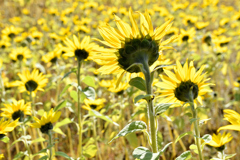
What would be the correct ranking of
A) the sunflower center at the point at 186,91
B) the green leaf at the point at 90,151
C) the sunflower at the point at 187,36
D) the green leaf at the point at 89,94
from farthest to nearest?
1. the sunflower at the point at 187,36
2. the green leaf at the point at 90,151
3. the green leaf at the point at 89,94
4. the sunflower center at the point at 186,91

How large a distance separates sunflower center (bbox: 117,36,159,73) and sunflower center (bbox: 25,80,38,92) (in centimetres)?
125

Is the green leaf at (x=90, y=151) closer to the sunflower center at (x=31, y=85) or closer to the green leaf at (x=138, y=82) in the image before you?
the sunflower center at (x=31, y=85)

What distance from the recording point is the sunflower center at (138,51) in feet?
2.66

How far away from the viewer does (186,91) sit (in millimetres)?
1000

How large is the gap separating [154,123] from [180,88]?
276mm

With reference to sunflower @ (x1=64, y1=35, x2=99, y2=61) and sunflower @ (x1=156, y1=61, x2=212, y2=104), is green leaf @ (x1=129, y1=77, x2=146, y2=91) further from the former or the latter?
sunflower @ (x1=64, y1=35, x2=99, y2=61)

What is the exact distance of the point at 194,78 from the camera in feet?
3.39

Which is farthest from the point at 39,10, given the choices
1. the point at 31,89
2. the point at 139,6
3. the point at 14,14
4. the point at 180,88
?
the point at 180,88

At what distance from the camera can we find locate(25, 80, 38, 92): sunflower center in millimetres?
1842

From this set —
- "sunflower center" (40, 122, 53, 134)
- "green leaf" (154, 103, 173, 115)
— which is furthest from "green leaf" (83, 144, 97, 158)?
"green leaf" (154, 103, 173, 115)

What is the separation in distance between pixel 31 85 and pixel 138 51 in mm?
1333

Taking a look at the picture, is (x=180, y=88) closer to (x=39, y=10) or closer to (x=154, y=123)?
(x=154, y=123)

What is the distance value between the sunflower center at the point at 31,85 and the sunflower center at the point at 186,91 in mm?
1282

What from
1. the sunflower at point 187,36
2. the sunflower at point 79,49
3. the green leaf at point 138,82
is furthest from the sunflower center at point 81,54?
the sunflower at point 187,36
